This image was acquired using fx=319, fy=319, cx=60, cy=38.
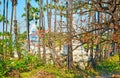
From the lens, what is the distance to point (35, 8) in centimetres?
5794

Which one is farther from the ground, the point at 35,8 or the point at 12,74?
the point at 35,8

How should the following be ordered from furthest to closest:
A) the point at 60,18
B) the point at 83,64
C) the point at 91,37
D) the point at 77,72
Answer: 1. the point at 83,64
2. the point at 77,72
3. the point at 60,18
4. the point at 91,37

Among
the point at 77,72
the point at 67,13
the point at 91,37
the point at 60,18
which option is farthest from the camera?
the point at 77,72

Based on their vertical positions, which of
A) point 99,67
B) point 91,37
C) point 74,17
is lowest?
point 99,67

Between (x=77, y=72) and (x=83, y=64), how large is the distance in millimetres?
4163

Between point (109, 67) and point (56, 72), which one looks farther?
point (109, 67)

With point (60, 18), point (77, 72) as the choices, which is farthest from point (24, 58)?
point (60, 18)

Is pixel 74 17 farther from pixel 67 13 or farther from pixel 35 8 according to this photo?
pixel 35 8

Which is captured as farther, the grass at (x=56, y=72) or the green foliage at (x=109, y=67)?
the green foliage at (x=109, y=67)

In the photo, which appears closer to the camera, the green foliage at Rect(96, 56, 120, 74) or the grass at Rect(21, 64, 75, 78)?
the grass at Rect(21, 64, 75, 78)

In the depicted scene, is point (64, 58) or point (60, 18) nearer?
point (60, 18)

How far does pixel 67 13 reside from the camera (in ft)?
57.1

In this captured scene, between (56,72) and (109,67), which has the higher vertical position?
(56,72)

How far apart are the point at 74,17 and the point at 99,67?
2262 centimetres
